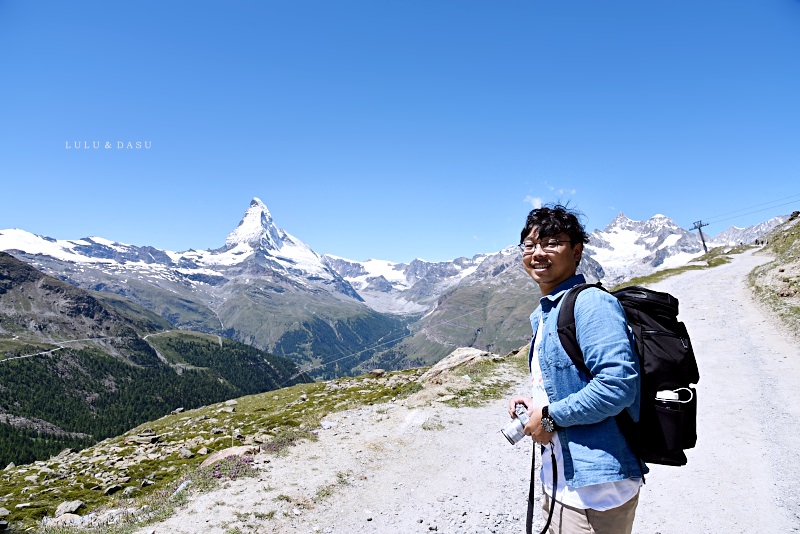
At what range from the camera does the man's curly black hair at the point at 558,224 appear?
4566mm

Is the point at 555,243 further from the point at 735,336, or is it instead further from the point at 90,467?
the point at 90,467

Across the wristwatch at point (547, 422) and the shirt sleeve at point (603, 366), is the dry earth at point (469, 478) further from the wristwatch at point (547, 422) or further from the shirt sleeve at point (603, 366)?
the shirt sleeve at point (603, 366)

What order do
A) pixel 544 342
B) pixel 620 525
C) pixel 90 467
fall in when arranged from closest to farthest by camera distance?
1. pixel 620 525
2. pixel 544 342
3. pixel 90 467

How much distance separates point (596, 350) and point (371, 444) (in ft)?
45.2

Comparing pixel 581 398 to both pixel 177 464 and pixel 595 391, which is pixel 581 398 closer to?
pixel 595 391

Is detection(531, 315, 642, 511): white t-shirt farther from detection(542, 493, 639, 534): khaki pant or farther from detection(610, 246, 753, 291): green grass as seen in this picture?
detection(610, 246, 753, 291): green grass

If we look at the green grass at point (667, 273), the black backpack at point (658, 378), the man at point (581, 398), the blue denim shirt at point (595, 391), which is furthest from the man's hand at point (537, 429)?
the green grass at point (667, 273)

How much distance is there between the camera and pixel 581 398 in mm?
3840

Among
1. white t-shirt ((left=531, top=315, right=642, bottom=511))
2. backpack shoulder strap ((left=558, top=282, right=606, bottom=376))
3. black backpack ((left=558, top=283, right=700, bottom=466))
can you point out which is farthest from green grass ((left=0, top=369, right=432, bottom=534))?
→ black backpack ((left=558, top=283, right=700, bottom=466))

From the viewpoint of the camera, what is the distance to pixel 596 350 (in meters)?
3.80

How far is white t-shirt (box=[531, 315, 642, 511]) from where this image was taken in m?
3.98

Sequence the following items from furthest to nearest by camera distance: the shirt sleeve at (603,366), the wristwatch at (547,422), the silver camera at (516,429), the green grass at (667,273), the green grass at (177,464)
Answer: the green grass at (667,273) < the green grass at (177,464) < the silver camera at (516,429) < the wristwatch at (547,422) < the shirt sleeve at (603,366)

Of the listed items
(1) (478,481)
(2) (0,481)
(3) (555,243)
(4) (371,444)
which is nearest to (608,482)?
(3) (555,243)

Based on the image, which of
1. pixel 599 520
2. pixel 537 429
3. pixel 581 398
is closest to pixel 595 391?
pixel 581 398
